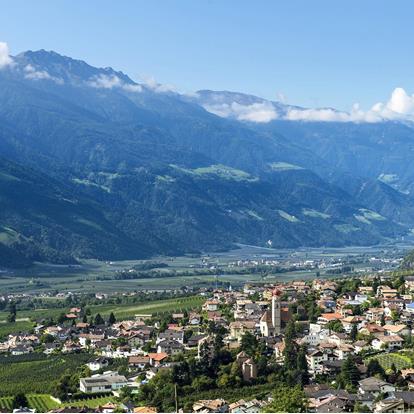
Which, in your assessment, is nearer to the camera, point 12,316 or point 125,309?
point 12,316

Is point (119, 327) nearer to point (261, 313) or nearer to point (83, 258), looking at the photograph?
point (261, 313)

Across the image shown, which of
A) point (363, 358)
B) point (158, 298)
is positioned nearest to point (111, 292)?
point (158, 298)

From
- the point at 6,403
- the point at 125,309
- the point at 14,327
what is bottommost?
the point at 14,327

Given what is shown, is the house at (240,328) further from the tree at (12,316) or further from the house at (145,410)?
the tree at (12,316)

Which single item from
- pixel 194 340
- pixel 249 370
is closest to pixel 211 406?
pixel 249 370

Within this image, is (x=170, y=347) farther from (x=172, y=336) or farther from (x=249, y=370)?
(x=249, y=370)

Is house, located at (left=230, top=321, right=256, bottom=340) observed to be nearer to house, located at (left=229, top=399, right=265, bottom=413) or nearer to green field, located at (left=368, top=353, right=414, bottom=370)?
green field, located at (left=368, top=353, right=414, bottom=370)

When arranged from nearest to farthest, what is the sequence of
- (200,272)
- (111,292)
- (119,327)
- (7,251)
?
(119,327), (111,292), (200,272), (7,251)
